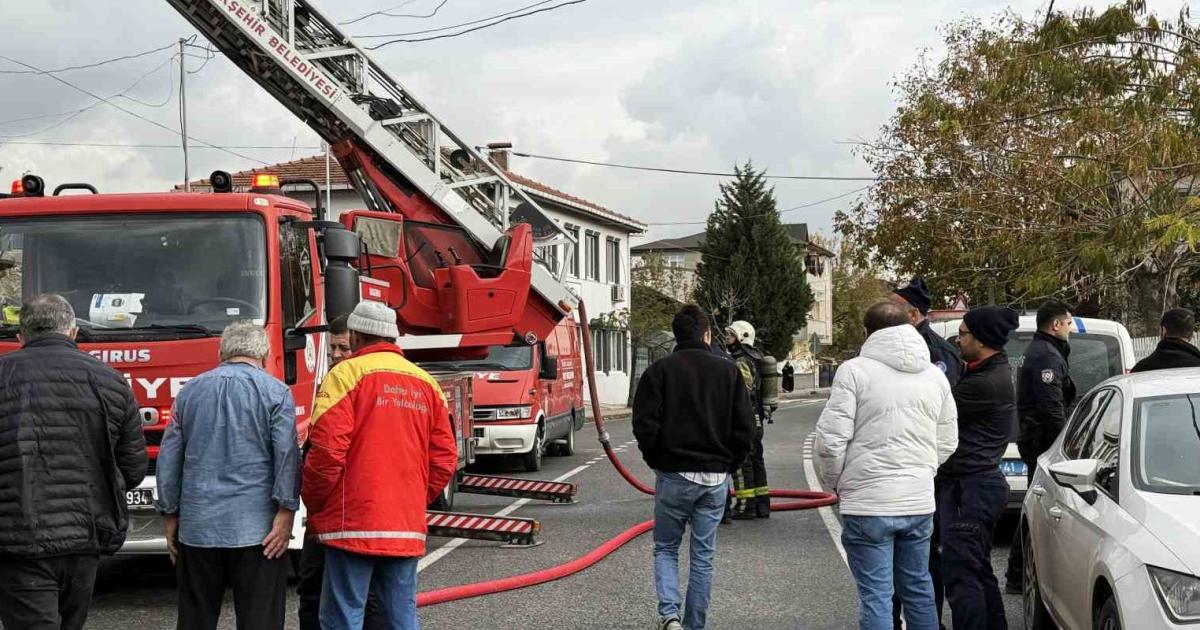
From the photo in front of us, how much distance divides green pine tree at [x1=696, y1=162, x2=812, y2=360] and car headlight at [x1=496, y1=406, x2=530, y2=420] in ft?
153

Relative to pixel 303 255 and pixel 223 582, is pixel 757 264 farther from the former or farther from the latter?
pixel 223 582

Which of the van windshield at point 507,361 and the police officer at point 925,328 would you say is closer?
the police officer at point 925,328

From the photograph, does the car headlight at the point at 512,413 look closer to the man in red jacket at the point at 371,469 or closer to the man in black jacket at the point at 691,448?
the man in black jacket at the point at 691,448

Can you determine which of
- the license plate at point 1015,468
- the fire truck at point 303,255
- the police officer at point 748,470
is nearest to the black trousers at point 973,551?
the fire truck at point 303,255

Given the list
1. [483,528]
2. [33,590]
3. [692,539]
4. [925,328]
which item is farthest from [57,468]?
[483,528]

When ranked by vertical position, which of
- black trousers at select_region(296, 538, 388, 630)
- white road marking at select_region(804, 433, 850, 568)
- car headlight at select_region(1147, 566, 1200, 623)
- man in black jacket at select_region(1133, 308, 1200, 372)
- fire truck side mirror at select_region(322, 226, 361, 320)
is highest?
fire truck side mirror at select_region(322, 226, 361, 320)

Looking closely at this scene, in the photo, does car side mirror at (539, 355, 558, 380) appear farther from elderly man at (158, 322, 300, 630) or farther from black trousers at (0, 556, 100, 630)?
black trousers at (0, 556, 100, 630)

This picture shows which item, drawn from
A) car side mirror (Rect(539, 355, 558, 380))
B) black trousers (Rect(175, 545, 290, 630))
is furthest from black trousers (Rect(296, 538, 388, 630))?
car side mirror (Rect(539, 355, 558, 380))

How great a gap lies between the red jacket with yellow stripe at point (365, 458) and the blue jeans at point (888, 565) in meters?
2.04

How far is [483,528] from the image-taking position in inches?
401

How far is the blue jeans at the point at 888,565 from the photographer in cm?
574

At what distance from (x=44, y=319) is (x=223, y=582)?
53.0 inches

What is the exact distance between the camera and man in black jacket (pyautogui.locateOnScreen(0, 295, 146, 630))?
5.09m

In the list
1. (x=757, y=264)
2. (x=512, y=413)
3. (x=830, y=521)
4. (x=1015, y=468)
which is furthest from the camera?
(x=757, y=264)
